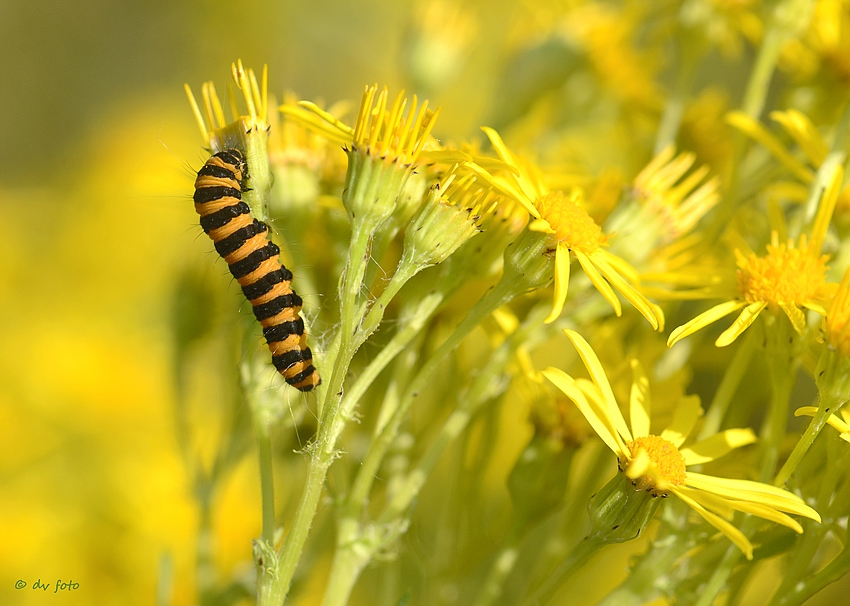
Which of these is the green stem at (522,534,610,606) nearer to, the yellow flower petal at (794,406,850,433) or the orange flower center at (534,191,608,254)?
the yellow flower petal at (794,406,850,433)

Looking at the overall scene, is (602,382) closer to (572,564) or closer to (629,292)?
(629,292)

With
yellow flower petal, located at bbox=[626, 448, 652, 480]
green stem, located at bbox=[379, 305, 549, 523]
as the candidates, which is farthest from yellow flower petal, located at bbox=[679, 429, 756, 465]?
green stem, located at bbox=[379, 305, 549, 523]

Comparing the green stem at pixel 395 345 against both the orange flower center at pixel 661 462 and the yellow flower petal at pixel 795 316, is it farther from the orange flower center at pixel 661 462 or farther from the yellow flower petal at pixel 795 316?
the yellow flower petal at pixel 795 316

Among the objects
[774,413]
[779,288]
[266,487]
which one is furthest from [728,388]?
[266,487]

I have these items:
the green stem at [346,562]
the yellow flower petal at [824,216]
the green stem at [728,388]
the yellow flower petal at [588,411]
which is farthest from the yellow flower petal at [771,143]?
the green stem at [346,562]

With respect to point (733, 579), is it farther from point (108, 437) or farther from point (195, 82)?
point (195, 82)
